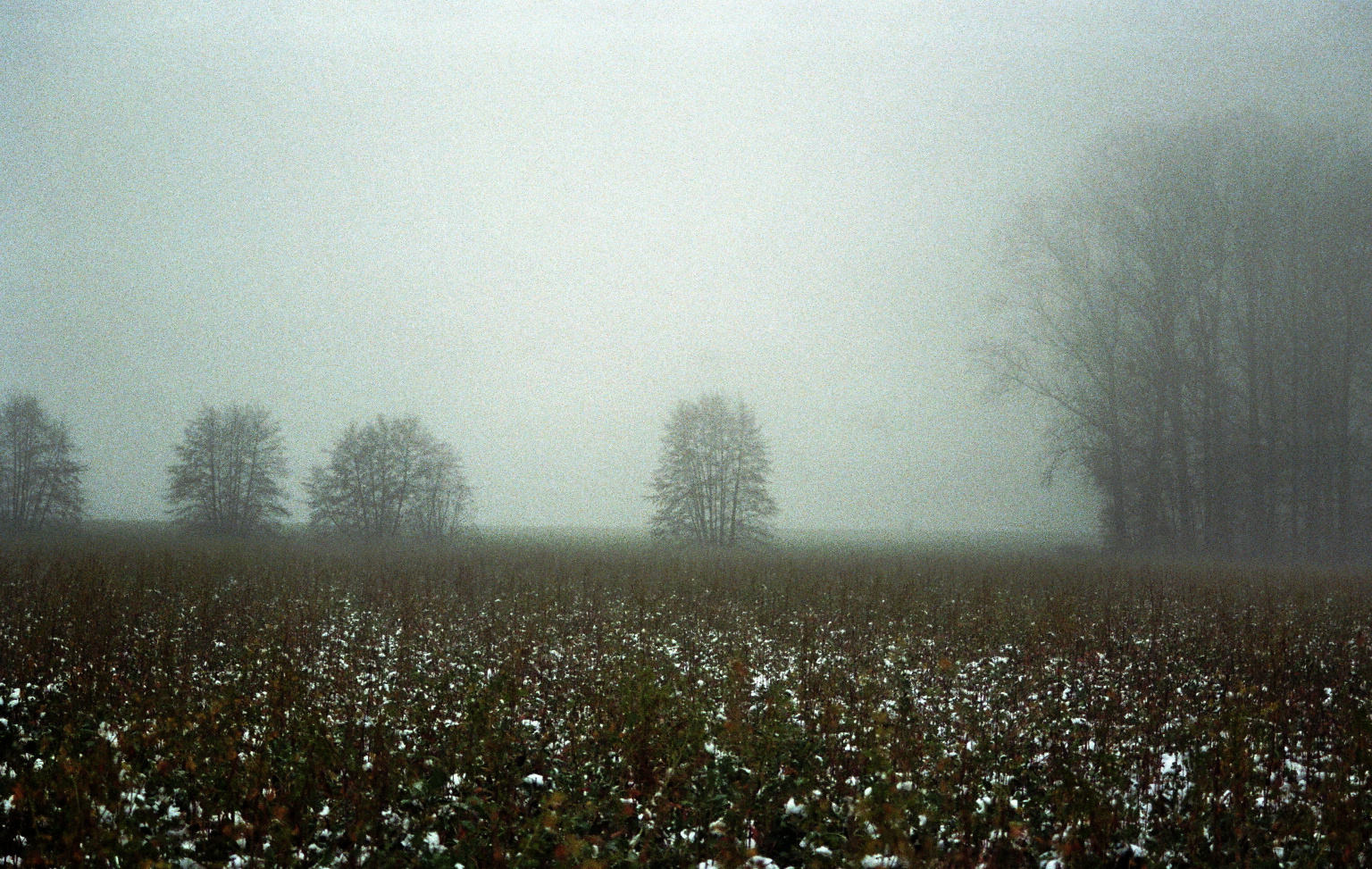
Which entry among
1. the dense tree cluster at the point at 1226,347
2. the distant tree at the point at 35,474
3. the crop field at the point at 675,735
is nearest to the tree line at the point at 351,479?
the distant tree at the point at 35,474

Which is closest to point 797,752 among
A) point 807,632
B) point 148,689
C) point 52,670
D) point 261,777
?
point 261,777

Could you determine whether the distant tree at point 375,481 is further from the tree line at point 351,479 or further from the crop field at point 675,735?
→ the crop field at point 675,735

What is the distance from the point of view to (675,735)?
5.87 meters

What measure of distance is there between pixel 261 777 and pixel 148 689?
14.2 feet

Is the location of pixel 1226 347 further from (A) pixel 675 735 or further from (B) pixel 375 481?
(B) pixel 375 481

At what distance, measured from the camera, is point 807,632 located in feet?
37.6

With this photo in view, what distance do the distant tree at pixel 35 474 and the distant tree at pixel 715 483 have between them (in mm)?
32953

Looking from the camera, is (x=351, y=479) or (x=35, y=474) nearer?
(x=35, y=474)

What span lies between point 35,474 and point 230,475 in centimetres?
926

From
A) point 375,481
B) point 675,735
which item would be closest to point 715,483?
point 375,481

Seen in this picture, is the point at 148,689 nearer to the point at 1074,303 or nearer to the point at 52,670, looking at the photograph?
the point at 52,670

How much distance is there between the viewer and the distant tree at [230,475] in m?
45.2

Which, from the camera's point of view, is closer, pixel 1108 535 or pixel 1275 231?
pixel 1275 231

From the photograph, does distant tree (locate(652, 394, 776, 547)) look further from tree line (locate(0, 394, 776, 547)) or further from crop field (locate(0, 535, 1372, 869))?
crop field (locate(0, 535, 1372, 869))
